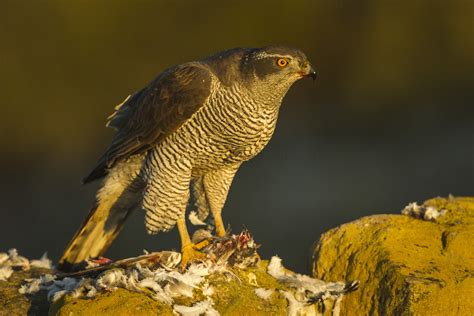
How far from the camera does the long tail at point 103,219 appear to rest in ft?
25.3

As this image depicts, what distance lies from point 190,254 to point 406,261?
1618 mm

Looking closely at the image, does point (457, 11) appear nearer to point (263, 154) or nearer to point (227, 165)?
point (263, 154)

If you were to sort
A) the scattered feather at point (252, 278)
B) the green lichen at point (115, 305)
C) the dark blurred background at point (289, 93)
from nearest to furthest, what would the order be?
the green lichen at point (115, 305) → the scattered feather at point (252, 278) → the dark blurred background at point (289, 93)

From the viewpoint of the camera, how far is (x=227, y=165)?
7336 mm

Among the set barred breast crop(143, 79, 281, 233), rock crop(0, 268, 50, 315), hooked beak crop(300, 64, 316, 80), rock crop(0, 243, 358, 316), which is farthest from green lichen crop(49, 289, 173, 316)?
hooked beak crop(300, 64, 316, 80)

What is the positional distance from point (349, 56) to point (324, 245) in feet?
35.5

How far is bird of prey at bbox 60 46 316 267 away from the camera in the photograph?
6.85 m

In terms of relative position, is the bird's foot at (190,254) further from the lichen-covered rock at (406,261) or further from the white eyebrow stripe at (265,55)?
the white eyebrow stripe at (265,55)

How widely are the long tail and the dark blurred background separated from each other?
271 inches

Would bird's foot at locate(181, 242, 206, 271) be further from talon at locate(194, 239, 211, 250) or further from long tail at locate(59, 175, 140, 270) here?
long tail at locate(59, 175, 140, 270)

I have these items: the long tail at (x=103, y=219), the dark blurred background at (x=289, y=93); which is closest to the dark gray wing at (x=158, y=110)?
the long tail at (x=103, y=219)

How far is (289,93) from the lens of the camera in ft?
54.2

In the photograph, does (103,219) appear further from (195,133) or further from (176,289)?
(176,289)

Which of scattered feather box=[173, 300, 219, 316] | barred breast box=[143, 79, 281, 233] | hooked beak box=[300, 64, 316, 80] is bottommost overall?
scattered feather box=[173, 300, 219, 316]
